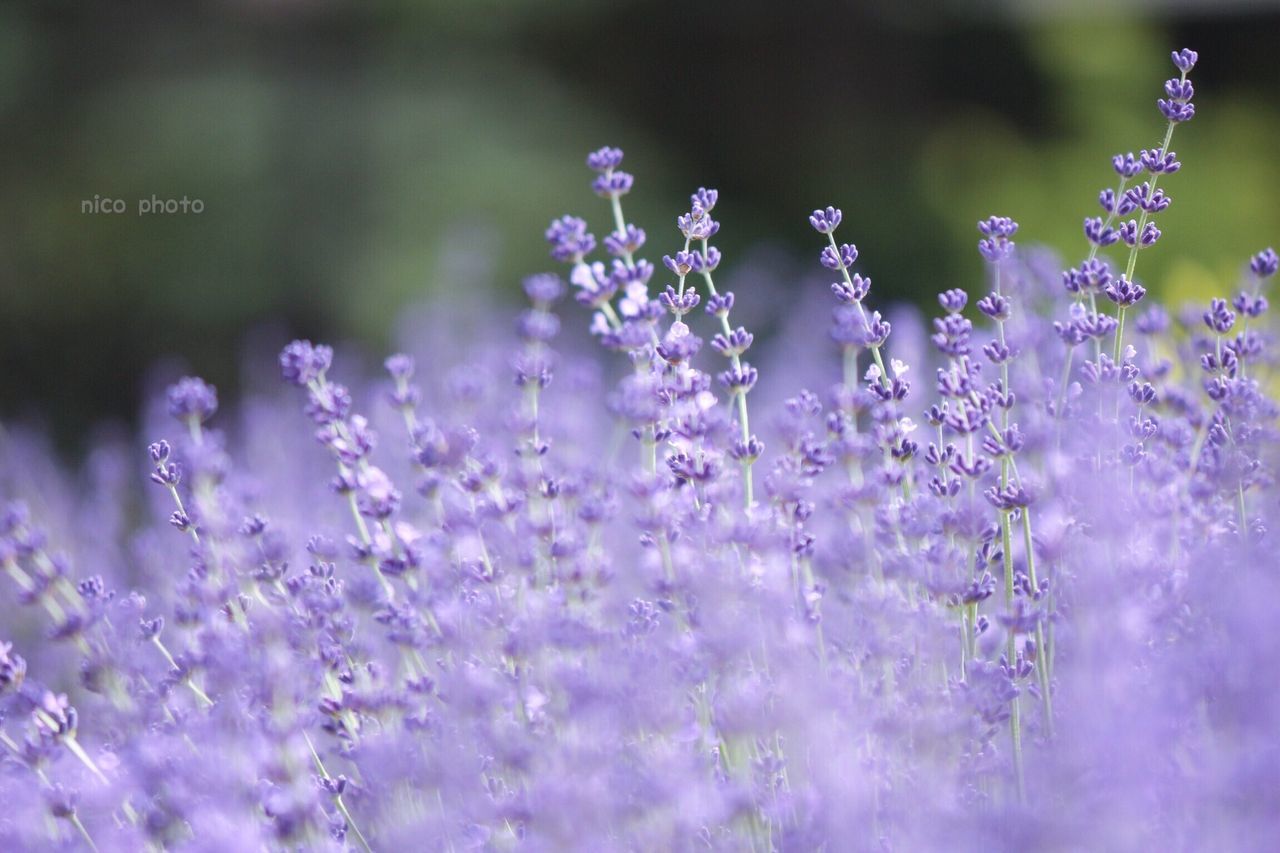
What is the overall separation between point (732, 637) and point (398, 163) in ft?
13.5

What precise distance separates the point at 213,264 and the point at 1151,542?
4204 mm

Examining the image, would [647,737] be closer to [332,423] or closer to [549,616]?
[549,616]

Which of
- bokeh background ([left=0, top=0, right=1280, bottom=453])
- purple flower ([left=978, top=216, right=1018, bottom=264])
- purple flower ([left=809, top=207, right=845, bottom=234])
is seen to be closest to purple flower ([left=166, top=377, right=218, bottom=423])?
purple flower ([left=809, top=207, right=845, bottom=234])

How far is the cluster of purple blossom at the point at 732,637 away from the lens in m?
0.85

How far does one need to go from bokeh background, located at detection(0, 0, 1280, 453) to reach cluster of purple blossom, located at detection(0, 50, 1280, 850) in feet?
10.3

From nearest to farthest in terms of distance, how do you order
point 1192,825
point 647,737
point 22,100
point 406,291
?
point 1192,825 → point 647,737 → point 406,291 → point 22,100

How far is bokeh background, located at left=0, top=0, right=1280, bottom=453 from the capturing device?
4.63 metres

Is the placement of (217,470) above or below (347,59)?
below

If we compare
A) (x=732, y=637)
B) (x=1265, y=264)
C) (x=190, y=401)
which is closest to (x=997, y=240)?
(x=1265, y=264)

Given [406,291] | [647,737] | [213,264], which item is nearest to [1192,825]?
[647,737]

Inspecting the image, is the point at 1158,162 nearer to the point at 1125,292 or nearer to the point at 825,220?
the point at 1125,292

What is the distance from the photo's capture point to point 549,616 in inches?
39.6

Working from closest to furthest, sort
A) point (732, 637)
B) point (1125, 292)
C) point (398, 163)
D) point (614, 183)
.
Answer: point (732, 637) → point (1125, 292) → point (614, 183) → point (398, 163)

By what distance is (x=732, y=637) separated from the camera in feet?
2.89
